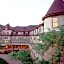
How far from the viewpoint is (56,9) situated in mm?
26984

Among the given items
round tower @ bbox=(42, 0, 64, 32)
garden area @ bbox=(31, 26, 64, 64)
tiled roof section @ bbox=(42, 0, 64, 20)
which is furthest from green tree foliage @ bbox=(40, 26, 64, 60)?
tiled roof section @ bbox=(42, 0, 64, 20)

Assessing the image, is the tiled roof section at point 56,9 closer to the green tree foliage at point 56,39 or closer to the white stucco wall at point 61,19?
the white stucco wall at point 61,19

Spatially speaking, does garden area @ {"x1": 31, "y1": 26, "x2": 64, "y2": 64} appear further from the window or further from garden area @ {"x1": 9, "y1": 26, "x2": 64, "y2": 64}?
the window

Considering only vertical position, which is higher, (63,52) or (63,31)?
(63,31)

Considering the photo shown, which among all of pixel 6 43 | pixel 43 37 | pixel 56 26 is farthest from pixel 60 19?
pixel 6 43

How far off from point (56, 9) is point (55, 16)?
1131 mm

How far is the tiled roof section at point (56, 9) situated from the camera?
2619cm

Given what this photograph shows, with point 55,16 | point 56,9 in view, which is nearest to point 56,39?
point 55,16

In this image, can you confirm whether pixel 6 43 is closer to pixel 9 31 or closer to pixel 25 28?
pixel 9 31

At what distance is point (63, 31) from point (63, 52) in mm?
2281

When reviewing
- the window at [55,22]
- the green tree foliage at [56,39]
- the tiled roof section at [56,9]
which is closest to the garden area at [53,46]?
the green tree foliage at [56,39]

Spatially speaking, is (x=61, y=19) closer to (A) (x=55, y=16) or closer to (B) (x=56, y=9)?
(A) (x=55, y=16)

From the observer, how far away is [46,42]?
2284cm

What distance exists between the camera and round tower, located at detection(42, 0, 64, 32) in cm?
2600
